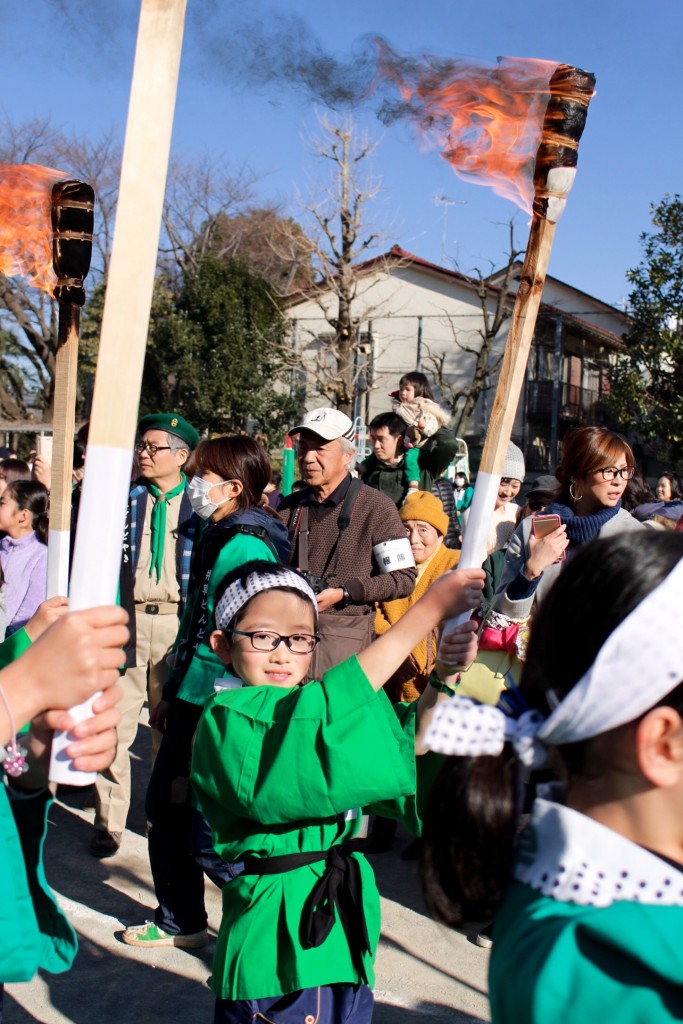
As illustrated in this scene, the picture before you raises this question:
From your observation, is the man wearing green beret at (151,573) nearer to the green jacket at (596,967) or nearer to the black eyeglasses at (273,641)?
the black eyeglasses at (273,641)

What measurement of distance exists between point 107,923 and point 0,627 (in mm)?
1475

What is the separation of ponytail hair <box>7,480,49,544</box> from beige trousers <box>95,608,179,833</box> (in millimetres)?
1152

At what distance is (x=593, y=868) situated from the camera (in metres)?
1.24

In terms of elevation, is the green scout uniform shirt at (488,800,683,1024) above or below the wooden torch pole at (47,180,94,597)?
below

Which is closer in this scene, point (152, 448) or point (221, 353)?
point (152, 448)

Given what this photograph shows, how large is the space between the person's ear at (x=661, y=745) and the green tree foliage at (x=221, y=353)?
81.8 ft

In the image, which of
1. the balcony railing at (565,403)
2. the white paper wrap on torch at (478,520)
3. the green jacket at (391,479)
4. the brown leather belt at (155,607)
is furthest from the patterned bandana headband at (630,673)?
the balcony railing at (565,403)

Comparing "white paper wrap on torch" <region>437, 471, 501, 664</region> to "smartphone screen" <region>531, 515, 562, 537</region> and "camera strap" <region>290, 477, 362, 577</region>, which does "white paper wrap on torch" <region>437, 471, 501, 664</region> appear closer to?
"smartphone screen" <region>531, 515, 562, 537</region>

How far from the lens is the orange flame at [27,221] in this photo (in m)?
2.83

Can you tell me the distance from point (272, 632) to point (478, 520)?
0.73 meters

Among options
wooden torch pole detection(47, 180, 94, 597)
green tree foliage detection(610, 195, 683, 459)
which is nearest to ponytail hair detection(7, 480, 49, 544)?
wooden torch pole detection(47, 180, 94, 597)

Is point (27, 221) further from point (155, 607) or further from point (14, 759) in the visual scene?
point (155, 607)

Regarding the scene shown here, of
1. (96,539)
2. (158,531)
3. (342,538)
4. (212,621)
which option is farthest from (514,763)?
(158,531)

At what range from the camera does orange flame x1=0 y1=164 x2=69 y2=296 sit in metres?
2.83
